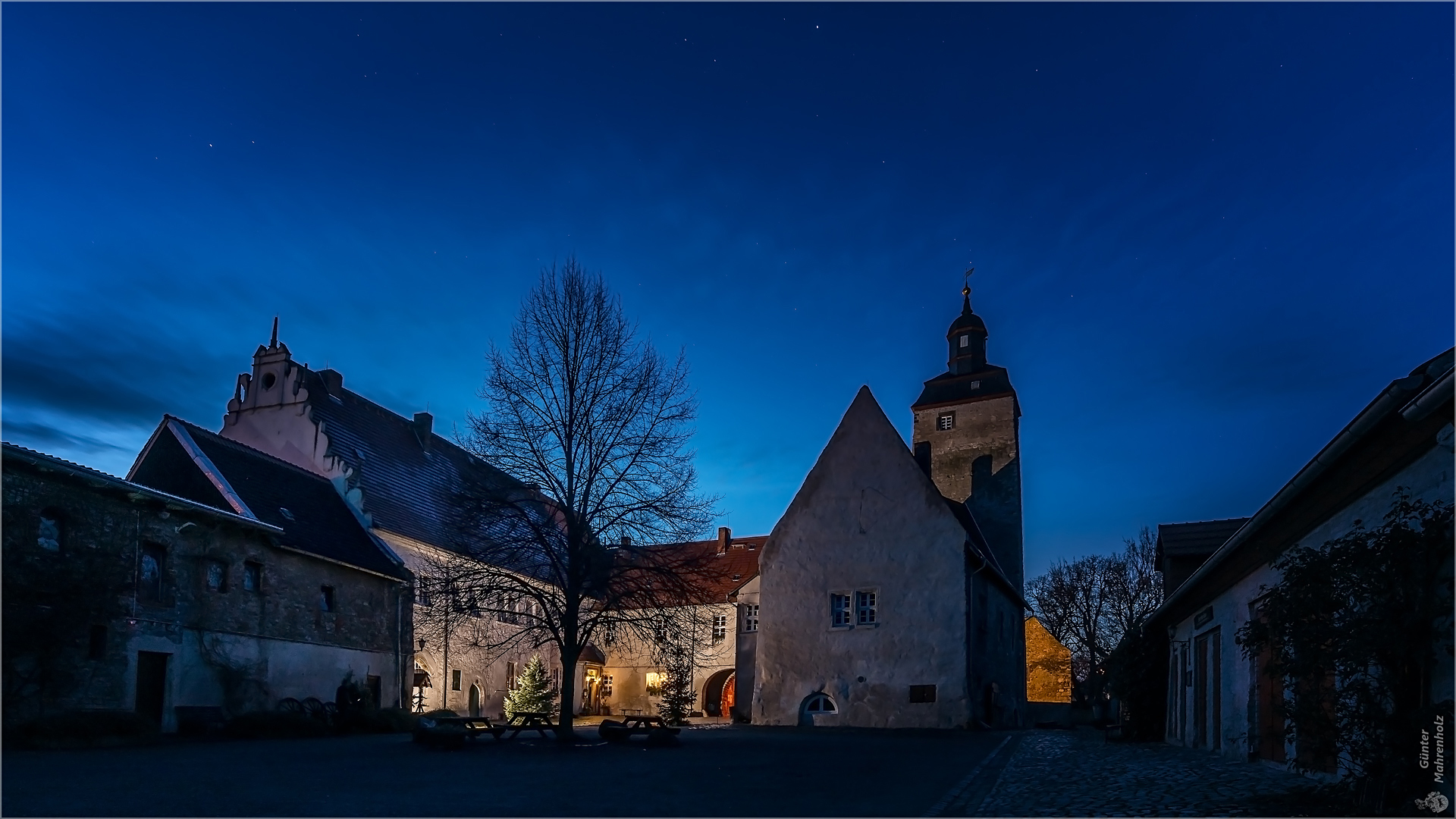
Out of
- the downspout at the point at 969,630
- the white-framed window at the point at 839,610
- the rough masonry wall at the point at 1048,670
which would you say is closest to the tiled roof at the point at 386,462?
the white-framed window at the point at 839,610

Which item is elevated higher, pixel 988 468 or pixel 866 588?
pixel 988 468

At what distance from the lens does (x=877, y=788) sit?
11828 mm

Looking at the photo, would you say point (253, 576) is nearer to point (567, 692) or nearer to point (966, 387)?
point (567, 692)

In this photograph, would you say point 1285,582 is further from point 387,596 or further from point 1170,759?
point 387,596

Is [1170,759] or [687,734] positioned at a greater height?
[1170,759]

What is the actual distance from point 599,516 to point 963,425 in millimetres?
27020

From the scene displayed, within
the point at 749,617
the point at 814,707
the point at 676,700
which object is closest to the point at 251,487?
the point at 676,700

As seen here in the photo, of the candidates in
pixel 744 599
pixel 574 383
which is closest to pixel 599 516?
pixel 574 383

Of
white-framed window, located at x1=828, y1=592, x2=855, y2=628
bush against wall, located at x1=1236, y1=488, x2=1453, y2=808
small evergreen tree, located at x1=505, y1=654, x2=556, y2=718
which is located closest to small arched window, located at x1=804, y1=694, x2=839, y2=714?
white-framed window, located at x1=828, y1=592, x2=855, y2=628

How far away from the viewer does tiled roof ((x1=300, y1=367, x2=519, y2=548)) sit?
35.7 meters

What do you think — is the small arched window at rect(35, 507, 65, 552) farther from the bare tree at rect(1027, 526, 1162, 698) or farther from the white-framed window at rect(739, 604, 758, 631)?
the bare tree at rect(1027, 526, 1162, 698)

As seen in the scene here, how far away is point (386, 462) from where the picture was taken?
127 feet

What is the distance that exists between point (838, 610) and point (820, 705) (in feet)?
9.46

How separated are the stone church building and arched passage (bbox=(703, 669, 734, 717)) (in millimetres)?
16971
